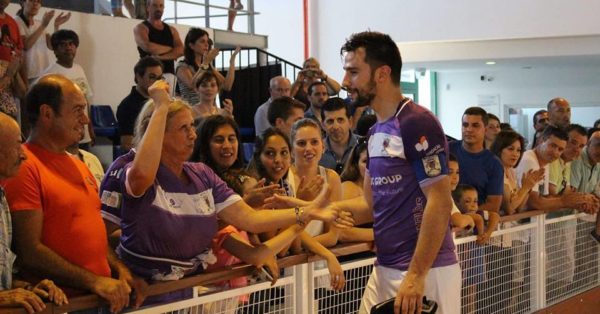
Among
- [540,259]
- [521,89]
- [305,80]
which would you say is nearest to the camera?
[540,259]

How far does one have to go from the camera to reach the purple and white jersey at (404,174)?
310 centimetres

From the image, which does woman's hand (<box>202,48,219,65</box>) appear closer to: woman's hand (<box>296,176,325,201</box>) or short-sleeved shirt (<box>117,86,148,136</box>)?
short-sleeved shirt (<box>117,86,148,136</box>)

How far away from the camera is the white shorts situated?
128 inches

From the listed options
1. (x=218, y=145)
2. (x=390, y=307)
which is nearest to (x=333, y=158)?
(x=218, y=145)

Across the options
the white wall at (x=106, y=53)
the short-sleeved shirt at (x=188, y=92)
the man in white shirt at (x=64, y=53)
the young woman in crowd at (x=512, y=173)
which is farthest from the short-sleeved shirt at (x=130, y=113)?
the young woman in crowd at (x=512, y=173)

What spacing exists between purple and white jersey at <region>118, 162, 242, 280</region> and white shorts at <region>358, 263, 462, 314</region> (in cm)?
76

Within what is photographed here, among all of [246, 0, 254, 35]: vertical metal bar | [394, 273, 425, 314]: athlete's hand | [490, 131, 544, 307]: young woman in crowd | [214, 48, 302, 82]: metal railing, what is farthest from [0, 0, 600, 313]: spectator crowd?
[246, 0, 254, 35]: vertical metal bar

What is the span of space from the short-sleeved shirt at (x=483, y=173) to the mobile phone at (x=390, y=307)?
7.31 feet

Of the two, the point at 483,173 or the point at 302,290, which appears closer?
the point at 302,290

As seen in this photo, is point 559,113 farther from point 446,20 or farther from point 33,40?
point 33,40

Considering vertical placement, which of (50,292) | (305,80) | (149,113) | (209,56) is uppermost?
(209,56)

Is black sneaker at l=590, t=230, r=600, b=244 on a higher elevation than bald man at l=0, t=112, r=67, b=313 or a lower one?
lower

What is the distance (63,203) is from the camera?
2.77 metres

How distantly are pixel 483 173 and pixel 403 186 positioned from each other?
2.25 m
